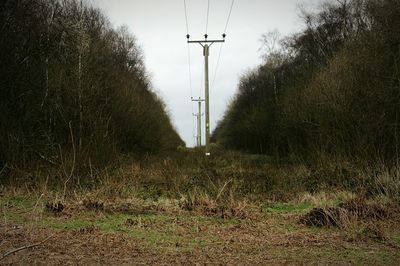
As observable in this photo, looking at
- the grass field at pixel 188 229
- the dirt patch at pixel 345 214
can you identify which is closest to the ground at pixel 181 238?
the grass field at pixel 188 229

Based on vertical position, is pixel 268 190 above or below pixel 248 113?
below

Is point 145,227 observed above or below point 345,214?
below

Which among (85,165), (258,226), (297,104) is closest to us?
(258,226)

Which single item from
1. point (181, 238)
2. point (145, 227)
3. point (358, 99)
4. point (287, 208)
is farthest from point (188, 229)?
point (358, 99)

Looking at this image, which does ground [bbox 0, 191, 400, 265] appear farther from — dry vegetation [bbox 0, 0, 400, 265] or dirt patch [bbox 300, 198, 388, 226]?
dirt patch [bbox 300, 198, 388, 226]

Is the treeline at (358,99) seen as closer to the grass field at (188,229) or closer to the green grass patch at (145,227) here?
the grass field at (188,229)

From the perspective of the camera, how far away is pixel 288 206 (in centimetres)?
933

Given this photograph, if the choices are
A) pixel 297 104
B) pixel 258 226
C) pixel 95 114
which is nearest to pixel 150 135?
pixel 297 104

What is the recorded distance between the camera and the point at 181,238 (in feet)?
20.9

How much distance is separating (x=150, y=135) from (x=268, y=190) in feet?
61.2

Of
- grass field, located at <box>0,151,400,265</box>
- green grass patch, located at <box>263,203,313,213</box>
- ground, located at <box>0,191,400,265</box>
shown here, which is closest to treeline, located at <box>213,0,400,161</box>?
grass field, located at <box>0,151,400,265</box>

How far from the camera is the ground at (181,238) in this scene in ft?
17.1

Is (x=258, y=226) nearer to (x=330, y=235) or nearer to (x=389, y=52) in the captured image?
(x=330, y=235)

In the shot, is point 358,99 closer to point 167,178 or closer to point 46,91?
point 167,178
